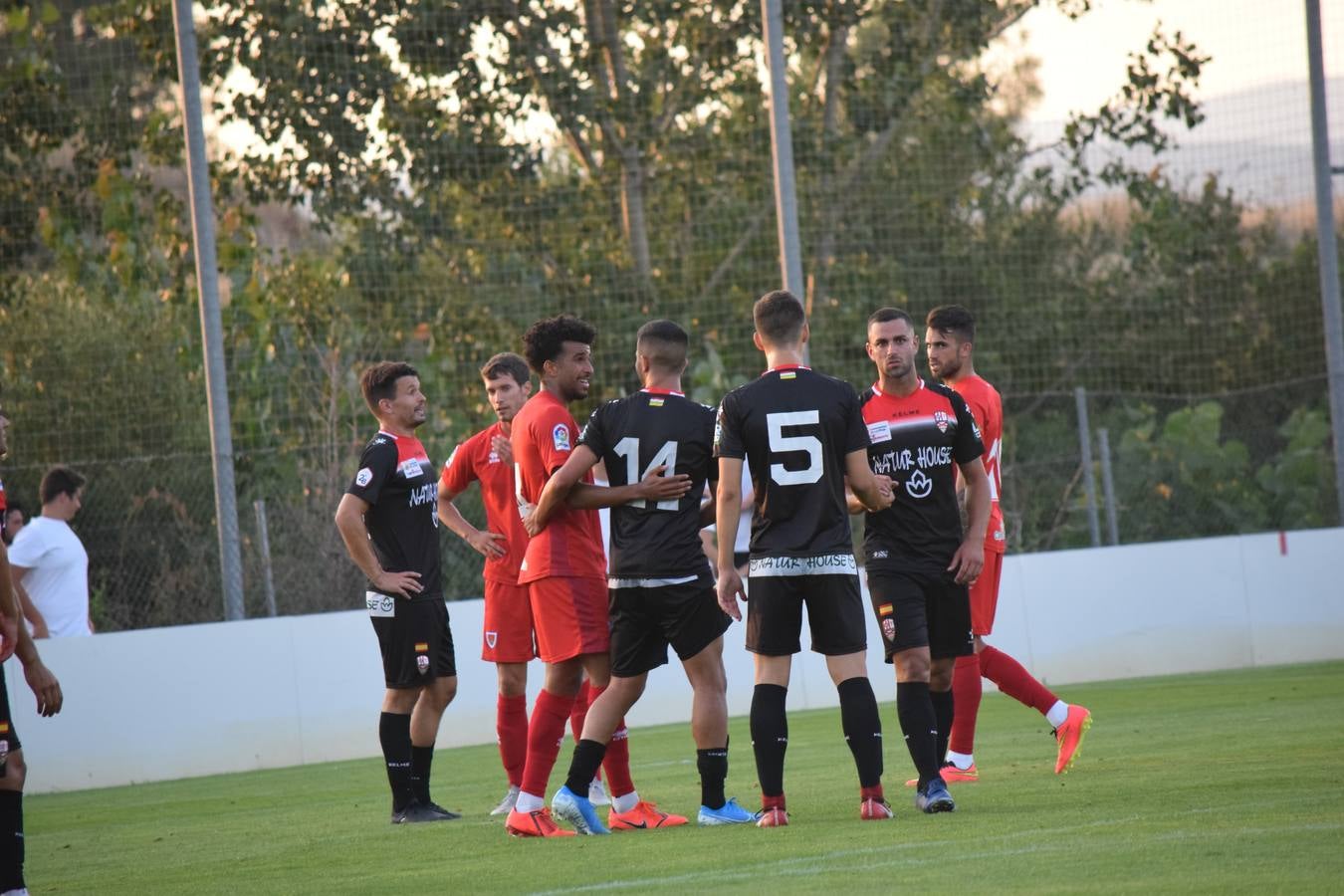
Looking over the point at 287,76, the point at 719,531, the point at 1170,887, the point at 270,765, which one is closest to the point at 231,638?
the point at 270,765

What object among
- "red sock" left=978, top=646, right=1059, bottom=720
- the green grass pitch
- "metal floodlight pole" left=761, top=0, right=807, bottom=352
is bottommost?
the green grass pitch

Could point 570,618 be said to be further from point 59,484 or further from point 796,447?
point 59,484

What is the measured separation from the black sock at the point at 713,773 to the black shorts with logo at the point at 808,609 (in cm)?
50

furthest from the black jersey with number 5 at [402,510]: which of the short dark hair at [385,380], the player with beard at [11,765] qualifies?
the player with beard at [11,765]

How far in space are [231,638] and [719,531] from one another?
679cm

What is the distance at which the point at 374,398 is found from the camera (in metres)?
8.27

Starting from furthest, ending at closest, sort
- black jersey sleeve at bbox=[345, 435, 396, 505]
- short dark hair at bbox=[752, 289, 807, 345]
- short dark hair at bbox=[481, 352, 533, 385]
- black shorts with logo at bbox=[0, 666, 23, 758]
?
short dark hair at bbox=[481, 352, 533, 385] < black jersey sleeve at bbox=[345, 435, 396, 505] < short dark hair at bbox=[752, 289, 807, 345] < black shorts with logo at bbox=[0, 666, 23, 758]

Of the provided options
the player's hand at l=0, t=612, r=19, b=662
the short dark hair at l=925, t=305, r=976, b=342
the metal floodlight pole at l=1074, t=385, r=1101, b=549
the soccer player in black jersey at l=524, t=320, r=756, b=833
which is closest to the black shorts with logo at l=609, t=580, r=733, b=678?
the soccer player in black jersey at l=524, t=320, r=756, b=833

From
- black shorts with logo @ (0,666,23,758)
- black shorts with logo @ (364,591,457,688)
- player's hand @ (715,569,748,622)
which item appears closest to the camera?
black shorts with logo @ (0,666,23,758)

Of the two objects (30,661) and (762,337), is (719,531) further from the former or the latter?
(30,661)

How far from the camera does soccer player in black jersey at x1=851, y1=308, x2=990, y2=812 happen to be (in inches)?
284

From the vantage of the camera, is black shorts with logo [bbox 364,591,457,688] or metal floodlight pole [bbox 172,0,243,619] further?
metal floodlight pole [bbox 172,0,243,619]

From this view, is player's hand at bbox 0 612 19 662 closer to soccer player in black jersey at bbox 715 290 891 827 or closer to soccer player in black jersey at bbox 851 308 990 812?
soccer player in black jersey at bbox 715 290 891 827

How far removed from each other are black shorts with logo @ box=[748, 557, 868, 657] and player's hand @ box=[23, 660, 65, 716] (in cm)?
251
